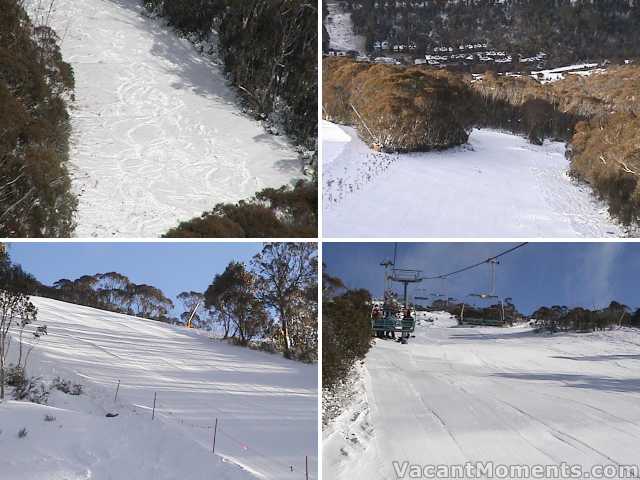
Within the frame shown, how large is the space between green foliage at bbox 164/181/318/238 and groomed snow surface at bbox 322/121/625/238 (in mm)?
654

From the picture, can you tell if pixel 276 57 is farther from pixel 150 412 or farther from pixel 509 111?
pixel 150 412

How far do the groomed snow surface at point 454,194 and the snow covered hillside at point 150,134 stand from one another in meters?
1.65

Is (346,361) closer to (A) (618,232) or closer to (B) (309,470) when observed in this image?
(B) (309,470)

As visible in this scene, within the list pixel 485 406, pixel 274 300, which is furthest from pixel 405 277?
pixel 274 300

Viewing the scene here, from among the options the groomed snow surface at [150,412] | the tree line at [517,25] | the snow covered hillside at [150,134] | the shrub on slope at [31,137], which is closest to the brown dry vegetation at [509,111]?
the tree line at [517,25]

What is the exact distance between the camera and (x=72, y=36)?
8594mm

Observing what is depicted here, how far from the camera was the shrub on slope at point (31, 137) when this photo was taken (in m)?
4.69

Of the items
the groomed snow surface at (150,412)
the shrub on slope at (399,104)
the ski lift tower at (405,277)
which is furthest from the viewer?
the shrub on slope at (399,104)

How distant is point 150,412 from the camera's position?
5336 millimetres

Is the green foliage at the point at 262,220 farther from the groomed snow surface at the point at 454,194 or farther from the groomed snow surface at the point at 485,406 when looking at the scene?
the groomed snow surface at the point at 485,406

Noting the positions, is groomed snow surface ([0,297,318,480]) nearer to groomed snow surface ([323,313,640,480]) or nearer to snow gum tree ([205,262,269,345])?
snow gum tree ([205,262,269,345])

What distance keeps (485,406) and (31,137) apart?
527cm

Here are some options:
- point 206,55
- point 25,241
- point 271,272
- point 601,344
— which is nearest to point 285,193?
point 271,272

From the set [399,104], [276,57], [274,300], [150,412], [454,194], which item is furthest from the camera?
[276,57]
